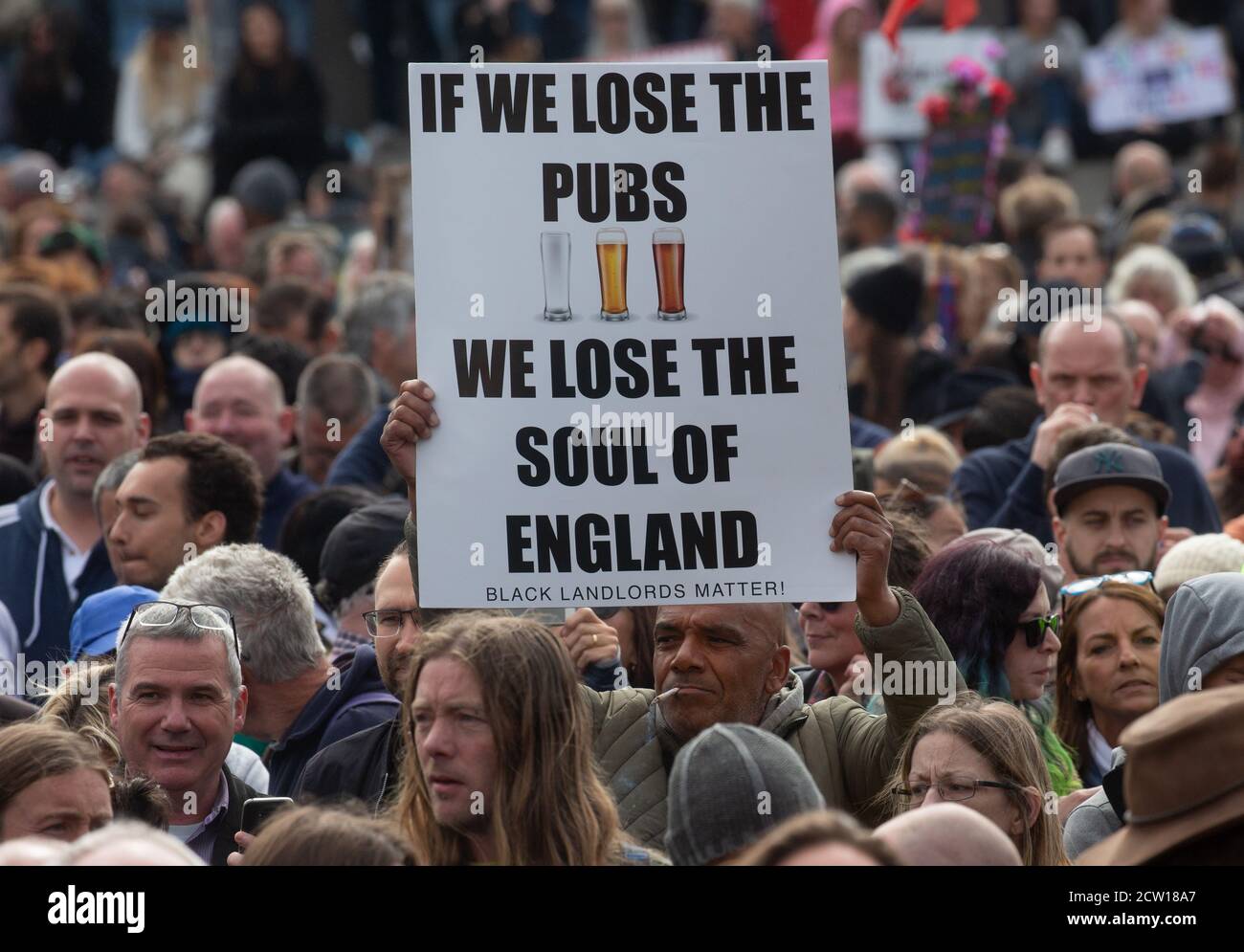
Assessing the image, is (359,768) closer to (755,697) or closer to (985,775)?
(755,697)

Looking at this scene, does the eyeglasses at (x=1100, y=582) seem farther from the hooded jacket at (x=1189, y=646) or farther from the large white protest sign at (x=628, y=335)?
the large white protest sign at (x=628, y=335)

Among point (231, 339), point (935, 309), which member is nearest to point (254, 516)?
point (231, 339)

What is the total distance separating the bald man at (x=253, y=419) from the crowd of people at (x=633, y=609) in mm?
19

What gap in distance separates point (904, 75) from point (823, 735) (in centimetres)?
958

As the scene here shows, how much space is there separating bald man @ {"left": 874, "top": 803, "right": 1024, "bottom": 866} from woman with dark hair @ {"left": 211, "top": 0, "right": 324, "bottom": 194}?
1309cm

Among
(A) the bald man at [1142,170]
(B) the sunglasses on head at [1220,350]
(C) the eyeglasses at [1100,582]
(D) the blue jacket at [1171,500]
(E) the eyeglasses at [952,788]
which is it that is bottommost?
(E) the eyeglasses at [952,788]

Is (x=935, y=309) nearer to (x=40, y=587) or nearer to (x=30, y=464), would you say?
(x=30, y=464)

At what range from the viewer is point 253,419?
8039 mm

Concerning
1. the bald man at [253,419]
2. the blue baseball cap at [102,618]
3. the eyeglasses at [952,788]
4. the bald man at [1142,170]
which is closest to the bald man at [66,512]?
the bald man at [253,419]

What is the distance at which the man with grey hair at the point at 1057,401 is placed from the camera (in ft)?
24.2

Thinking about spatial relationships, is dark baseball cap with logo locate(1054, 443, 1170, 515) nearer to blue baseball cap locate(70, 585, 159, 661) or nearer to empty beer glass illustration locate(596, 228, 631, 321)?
empty beer glass illustration locate(596, 228, 631, 321)

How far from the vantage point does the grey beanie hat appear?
12.3ft

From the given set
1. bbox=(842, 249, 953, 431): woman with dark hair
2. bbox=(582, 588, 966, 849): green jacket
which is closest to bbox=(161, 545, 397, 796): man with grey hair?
bbox=(582, 588, 966, 849): green jacket

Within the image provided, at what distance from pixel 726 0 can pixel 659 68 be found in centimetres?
1126
